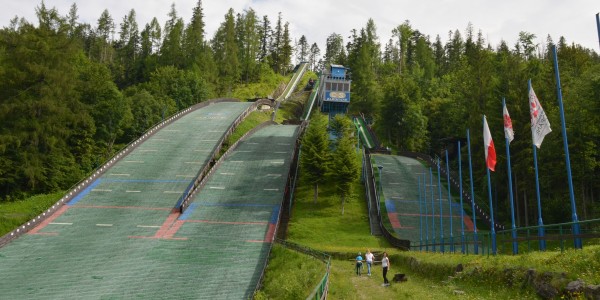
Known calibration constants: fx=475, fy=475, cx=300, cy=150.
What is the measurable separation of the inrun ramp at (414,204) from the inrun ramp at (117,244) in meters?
17.7

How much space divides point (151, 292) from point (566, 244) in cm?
1799

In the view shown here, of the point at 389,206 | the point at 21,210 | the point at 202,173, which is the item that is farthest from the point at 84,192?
the point at 389,206

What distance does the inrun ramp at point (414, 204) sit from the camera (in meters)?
39.7

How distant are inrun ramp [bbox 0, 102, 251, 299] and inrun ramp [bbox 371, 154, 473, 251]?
58.2ft

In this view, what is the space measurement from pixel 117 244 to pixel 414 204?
2819 centimetres

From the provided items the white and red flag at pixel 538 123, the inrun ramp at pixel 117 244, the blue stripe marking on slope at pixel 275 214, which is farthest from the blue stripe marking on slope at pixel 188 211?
the white and red flag at pixel 538 123

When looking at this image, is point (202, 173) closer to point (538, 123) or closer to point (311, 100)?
point (538, 123)

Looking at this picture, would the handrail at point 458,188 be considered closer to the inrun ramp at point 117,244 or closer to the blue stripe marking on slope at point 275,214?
the blue stripe marking on slope at point 275,214

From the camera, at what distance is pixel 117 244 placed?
30422 mm

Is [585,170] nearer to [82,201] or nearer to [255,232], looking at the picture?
[255,232]

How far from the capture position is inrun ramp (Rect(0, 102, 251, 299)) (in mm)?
23625

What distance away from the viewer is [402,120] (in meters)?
75.1

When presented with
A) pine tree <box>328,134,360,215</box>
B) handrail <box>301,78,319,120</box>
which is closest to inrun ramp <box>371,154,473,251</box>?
pine tree <box>328,134,360,215</box>

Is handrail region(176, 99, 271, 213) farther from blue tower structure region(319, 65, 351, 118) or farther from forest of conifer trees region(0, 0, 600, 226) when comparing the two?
blue tower structure region(319, 65, 351, 118)
